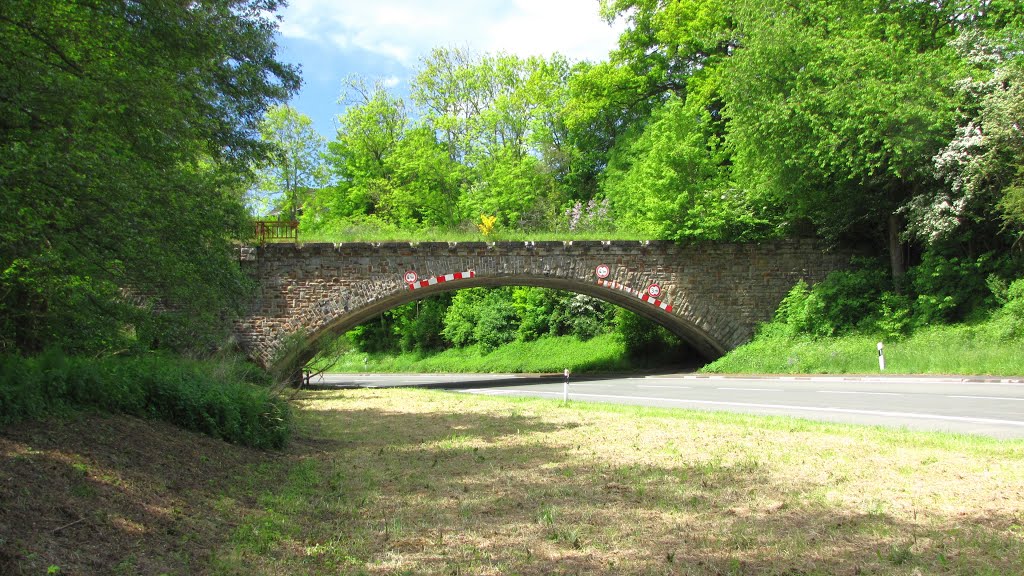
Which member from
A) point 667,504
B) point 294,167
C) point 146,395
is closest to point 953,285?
point 667,504

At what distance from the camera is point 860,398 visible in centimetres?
1271

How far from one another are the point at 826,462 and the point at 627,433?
275cm

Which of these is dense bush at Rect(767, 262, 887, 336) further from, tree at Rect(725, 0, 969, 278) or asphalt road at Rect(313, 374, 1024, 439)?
asphalt road at Rect(313, 374, 1024, 439)

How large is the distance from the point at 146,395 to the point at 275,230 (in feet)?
51.8

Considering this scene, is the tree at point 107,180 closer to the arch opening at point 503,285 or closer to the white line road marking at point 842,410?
the white line road marking at point 842,410

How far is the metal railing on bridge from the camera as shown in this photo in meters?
22.2

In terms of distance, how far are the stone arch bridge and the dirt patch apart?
51.6 ft

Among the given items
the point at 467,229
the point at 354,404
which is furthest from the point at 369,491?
the point at 467,229

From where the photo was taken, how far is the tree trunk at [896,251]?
71.9ft

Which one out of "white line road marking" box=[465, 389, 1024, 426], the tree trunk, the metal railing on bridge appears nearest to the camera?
"white line road marking" box=[465, 389, 1024, 426]

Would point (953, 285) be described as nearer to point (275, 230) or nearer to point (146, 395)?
point (275, 230)

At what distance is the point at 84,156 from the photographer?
6359 mm

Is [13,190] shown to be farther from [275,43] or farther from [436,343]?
[436,343]

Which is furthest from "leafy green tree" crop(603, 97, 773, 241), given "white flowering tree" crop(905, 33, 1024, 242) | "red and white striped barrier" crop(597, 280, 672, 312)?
"white flowering tree" crop(905, 33, 1024, 242)
